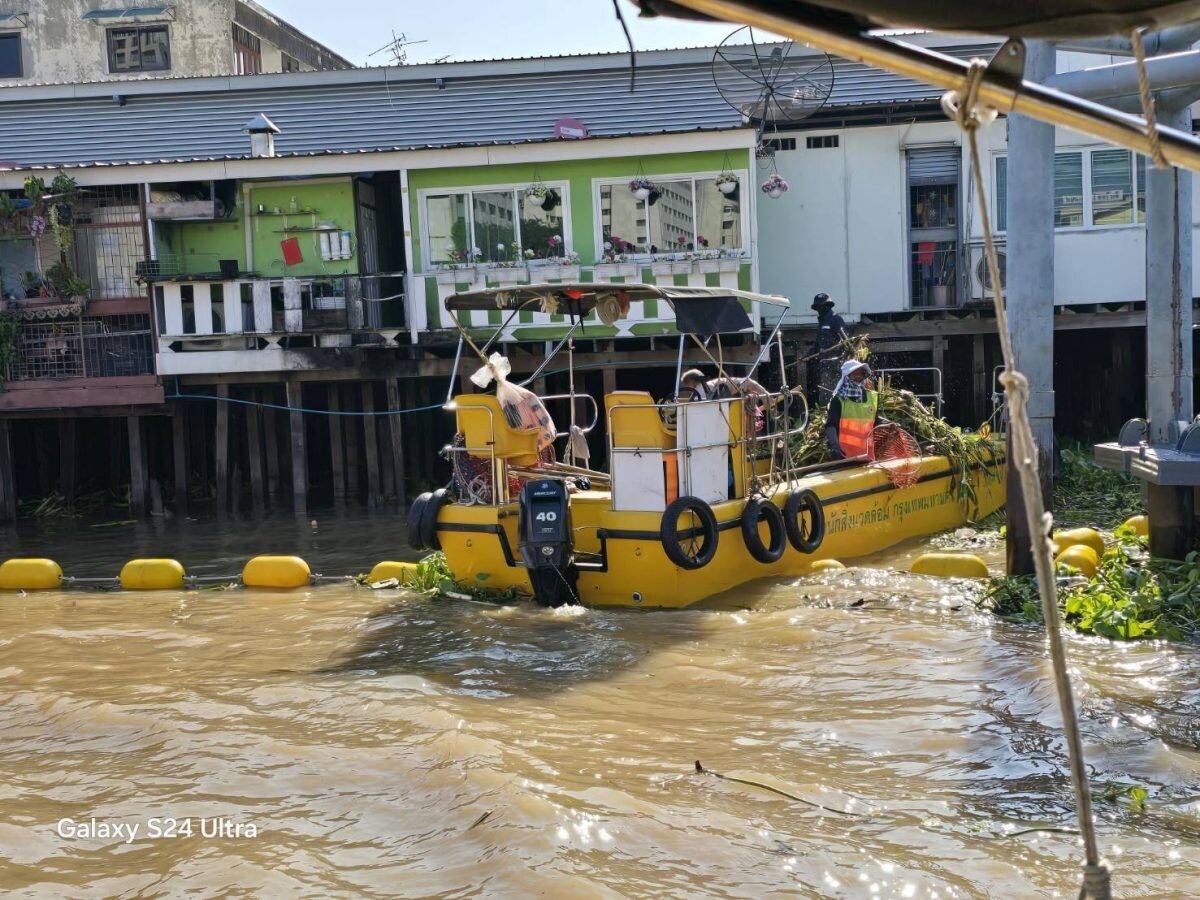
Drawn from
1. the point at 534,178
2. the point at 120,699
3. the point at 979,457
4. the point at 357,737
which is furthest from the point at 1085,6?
the point at 534,178

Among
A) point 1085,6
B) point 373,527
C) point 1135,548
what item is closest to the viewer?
point 1085,6

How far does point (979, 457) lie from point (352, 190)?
35.6 ft

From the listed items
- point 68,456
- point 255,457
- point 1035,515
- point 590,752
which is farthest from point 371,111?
point 1035,515

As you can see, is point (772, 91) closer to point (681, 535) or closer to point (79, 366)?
point (681, 535)

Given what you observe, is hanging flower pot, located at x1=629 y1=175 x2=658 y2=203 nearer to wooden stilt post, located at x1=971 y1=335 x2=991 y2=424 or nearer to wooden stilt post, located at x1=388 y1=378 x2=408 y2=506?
wooden stilt post, located at x1=388 y1=378 x2=408 y2=506

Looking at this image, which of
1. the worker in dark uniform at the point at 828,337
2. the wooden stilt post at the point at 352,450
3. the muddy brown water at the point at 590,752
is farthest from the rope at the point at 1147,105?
the wooden stilt post at the point at 352,450

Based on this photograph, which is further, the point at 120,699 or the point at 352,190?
the point at 352,190

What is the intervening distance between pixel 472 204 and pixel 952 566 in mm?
10893

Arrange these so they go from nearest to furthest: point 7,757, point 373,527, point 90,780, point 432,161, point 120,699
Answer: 1. point 90,780
2. point 7,757
3. point 120,699
4. point 373,527
5. point 432,161

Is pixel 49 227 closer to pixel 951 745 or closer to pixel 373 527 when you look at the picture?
pixel 373 527

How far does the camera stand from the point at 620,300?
1142 cm

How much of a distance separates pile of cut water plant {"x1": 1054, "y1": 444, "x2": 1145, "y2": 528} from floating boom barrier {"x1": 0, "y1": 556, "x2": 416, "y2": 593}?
304 inches

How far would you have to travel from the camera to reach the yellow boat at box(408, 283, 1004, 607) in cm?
1011

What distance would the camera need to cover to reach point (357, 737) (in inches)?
271
